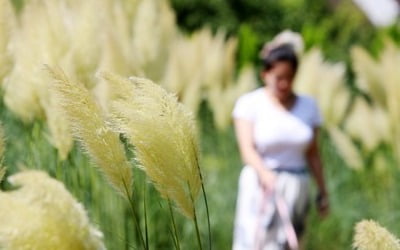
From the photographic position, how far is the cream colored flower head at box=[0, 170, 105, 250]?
1803mm

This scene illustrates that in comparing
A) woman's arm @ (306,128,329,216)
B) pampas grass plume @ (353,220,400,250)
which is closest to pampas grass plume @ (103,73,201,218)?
pampas grass plume @ (353,220,400,250)

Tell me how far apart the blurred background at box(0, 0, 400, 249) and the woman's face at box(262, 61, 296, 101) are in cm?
51

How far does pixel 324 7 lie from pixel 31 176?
13.0 m

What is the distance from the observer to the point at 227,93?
7.00m

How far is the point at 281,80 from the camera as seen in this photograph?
4828 mm

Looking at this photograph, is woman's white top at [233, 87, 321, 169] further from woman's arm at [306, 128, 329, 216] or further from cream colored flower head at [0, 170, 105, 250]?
cream colored flower head at [0, 170, 105, 250]

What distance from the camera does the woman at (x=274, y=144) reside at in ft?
15.7

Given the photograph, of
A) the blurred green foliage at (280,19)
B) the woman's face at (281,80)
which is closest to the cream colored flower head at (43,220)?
the woman's face at (281,80)

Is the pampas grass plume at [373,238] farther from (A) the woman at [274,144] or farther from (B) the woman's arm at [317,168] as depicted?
(B) the woman's arm at [317,168]

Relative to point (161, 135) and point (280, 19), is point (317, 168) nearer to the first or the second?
point (161, 135)

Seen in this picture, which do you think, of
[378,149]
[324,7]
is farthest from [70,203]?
[324,7]

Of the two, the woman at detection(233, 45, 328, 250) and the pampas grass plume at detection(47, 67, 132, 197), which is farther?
the woman at detection(233, 45, 328, 250)

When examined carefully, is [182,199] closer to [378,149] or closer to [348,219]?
[348,219]

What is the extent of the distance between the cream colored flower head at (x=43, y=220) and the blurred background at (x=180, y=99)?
0.36 m
